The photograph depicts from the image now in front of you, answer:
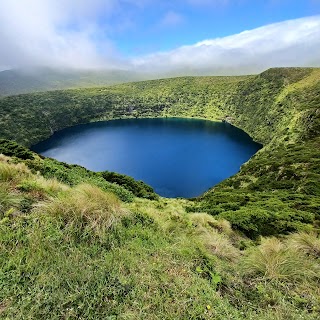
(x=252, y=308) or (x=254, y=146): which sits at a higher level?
(x=252, y=308)

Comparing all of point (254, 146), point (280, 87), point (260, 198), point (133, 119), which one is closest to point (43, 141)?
point (133, 119)

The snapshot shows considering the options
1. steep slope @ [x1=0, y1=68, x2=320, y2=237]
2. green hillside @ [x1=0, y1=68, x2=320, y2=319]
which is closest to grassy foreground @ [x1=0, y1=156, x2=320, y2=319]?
green hillside @ [x1=0, y1=68, x2=320, y2=319]

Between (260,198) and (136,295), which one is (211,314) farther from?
(260,198)

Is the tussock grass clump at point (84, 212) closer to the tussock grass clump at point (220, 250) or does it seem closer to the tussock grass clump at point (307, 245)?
the tussock grass clump at point (220, 250)

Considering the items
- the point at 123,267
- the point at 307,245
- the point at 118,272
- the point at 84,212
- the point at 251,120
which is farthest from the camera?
the point at 251,120

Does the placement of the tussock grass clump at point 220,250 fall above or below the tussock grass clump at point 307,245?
above

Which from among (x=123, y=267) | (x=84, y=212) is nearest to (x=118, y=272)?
(x=123, y=267)

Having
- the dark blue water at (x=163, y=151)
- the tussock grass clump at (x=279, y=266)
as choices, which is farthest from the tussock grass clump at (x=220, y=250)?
the dark blue water at (x=163, y=151)

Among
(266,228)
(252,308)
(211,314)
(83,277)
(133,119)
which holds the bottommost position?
(133,119)

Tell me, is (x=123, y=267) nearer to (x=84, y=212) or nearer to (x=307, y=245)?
(x=84, y=212)
